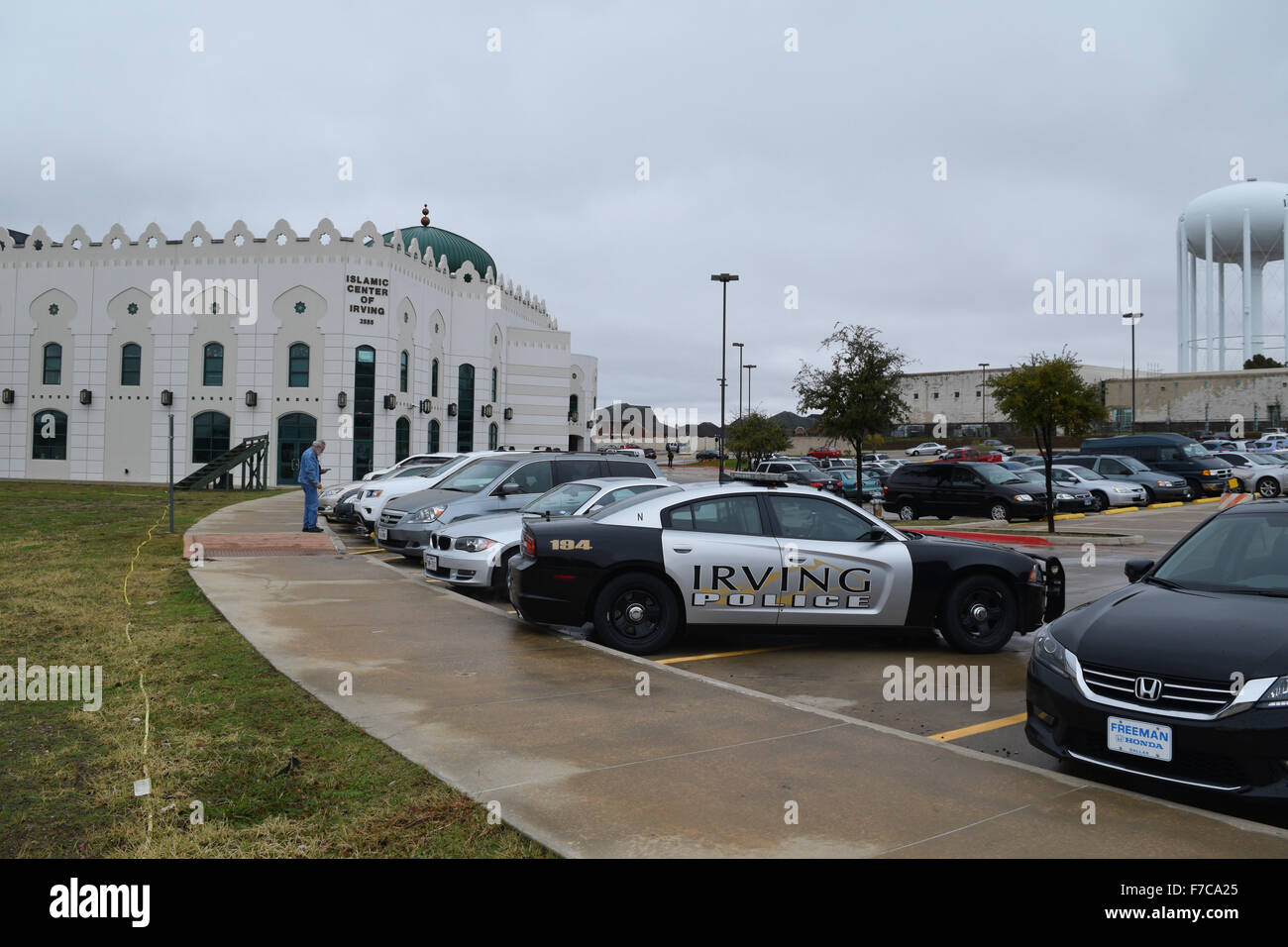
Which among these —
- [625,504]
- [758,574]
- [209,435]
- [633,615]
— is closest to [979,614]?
[758,574]

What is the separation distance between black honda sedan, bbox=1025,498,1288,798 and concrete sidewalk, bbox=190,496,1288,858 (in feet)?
0.86

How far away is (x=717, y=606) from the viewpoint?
8.47 meters

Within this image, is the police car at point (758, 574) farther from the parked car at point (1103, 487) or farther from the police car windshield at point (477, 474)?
the parked car at point (1103, 487)

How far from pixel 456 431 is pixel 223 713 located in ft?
152

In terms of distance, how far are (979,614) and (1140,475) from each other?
84.3 ft

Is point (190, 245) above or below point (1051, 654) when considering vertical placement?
above

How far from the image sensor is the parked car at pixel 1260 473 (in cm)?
3108

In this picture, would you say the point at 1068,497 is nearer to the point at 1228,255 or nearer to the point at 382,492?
the point at 382,492

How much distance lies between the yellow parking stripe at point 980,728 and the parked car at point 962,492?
19.5 metres

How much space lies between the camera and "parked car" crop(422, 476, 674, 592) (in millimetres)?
11328

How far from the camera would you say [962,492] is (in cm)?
2581

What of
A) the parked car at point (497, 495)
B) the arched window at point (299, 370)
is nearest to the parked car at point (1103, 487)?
the parked car at point (497, 495)
